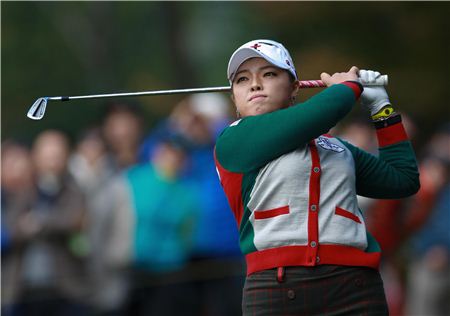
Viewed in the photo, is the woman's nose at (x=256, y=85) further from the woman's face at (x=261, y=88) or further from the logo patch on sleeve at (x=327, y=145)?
the logo patch on sleeve at (x=327, y=145)

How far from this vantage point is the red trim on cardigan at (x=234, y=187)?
478 cm

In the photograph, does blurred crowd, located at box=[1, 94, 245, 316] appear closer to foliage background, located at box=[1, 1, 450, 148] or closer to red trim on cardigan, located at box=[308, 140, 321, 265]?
red trim on cardigan, located at box=[308, 140, 321, 265]

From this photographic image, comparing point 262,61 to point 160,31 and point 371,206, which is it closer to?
point 371,206

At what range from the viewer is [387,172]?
504cm

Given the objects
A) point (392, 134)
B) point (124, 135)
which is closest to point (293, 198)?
point (392, 134)

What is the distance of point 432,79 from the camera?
59.2ft

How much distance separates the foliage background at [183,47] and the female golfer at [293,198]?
1085cm

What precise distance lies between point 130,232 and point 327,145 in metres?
4.98

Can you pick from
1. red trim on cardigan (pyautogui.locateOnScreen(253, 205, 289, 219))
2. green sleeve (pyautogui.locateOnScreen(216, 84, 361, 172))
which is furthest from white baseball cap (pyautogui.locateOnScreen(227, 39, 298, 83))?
red trim on cardigan (pyautogui.locateOnScreen(253, 205, 289, 219))

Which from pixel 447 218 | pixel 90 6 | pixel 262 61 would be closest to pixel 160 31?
pixel 90 6

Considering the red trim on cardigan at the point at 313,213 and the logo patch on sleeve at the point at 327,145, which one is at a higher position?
the logo patch on sleeve at the point at 327,145

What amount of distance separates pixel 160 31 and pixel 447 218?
11.0 meters

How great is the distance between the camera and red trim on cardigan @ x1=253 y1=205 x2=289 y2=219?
4648 millimetres

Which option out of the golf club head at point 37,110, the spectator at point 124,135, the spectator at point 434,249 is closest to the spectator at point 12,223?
the spectator at point 124,135
